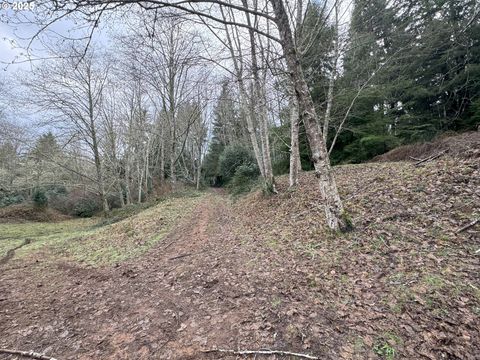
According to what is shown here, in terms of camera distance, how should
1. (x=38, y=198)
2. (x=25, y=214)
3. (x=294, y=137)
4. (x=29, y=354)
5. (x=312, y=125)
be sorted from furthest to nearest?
(x=38, y=198) → (x=25, y=214) → (x=294, y=137) → (x=312, y=125) → (x=29, y=354)

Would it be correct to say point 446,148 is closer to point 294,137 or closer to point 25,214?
point 294,137

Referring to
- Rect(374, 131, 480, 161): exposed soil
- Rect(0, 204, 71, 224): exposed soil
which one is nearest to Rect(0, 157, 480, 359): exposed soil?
Rect(374, 131, 480, 161): exposed soil

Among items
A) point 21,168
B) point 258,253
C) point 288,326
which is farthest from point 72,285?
point 21,168

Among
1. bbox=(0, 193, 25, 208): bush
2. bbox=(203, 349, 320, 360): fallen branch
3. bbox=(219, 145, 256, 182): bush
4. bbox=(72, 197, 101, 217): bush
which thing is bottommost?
bbox=(203, 349, 320, 360): fallen branch

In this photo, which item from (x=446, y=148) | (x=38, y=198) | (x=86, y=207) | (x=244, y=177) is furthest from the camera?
(x=86, y=207)

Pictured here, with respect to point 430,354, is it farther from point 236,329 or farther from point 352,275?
point 236,329

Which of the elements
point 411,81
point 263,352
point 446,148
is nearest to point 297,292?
point 263,352

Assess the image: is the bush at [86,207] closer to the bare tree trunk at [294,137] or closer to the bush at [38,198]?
the bush at [38,198]

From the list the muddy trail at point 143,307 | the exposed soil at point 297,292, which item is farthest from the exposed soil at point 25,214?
the muddy trail at point 143,307

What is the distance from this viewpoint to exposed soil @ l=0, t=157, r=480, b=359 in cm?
268

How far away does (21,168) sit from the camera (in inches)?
812

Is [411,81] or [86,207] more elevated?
[411,81]

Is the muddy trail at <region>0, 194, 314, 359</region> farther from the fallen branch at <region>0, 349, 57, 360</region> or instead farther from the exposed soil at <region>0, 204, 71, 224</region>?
the exposed soil at <region>0, 204, 71, 224</region>

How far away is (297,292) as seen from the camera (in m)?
3.56
